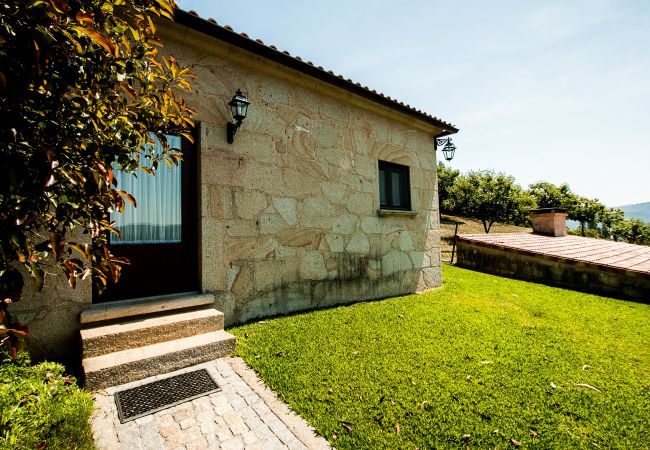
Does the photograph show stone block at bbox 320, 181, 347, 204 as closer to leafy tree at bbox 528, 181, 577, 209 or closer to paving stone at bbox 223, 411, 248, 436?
paving stone at bbox 223, 411, 248, 436

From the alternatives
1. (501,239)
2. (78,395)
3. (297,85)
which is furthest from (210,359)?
(501,239)

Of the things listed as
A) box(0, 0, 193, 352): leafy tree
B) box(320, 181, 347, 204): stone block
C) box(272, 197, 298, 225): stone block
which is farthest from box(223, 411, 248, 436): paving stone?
box(320, 181, 347, 204): stone block

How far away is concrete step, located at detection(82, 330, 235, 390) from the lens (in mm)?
2750

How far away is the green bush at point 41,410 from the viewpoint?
6.01 ft

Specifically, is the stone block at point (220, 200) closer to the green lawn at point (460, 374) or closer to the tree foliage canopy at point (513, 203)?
the green lawn at point (460, 374)

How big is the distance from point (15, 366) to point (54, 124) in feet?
7.33

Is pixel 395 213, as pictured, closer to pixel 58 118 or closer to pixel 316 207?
pixel 316 207

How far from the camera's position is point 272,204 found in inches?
187

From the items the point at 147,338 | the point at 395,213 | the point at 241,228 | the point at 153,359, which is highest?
the point at 395,213

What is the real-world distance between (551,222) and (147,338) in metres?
13.9

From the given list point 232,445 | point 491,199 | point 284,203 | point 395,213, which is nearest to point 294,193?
point 284,203

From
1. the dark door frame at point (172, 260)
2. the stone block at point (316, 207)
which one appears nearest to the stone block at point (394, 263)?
the stone block at point (316, 207)

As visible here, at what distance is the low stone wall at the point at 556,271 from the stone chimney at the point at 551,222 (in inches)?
160

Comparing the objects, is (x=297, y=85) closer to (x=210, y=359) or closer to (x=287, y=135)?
(x=287, y=135)
